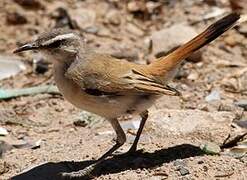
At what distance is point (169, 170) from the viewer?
5922mm

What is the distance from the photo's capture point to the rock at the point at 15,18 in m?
9.95

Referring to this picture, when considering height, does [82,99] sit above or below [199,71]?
above

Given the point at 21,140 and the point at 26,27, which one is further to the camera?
the point at 26,27

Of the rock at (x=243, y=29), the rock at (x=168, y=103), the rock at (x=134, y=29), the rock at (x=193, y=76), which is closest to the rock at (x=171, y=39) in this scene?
the rock at (x=193, y=76)

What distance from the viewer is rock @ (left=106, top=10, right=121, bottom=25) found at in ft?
32.9

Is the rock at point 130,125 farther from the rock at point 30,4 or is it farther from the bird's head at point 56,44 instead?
the rock at point 30,4

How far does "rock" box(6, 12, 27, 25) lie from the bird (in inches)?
151

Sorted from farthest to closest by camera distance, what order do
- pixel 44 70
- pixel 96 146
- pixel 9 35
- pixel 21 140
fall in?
pixel 9 35 < pixel 44 70 < pixel 21 140 < pixel 96 146

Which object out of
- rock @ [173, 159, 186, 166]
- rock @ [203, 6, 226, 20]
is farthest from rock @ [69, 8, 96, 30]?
rock @ [173, 159, 186, 166]

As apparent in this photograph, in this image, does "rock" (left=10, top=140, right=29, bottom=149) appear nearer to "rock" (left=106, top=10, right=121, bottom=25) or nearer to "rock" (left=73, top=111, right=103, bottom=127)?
"rock" (left=73, top=111, right=103, bottom=127)

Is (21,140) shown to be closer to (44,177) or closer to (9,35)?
(44,177)

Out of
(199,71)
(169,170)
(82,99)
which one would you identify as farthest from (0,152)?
(199,71)

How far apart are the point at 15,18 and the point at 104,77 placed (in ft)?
14.1

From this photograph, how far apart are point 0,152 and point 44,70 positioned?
238 cm
